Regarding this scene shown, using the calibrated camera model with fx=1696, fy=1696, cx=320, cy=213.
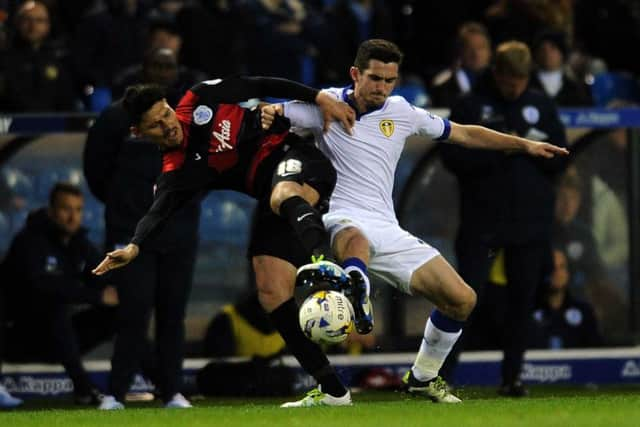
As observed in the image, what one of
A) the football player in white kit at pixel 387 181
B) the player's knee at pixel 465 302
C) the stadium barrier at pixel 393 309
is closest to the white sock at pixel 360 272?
the football player in white kit at pixel 387 181

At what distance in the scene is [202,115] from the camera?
31.6 feet

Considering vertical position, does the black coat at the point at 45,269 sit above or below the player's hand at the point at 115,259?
below

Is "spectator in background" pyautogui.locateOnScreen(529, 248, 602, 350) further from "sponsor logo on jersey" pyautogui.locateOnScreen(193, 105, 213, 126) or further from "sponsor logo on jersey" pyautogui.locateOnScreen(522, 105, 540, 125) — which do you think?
"sponsor logo on jersey" pyautogui.locateOnScreen(193, 105, 213, 126)

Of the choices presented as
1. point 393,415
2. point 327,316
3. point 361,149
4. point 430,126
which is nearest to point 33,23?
point 361,149

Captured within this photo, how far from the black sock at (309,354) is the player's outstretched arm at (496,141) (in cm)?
146

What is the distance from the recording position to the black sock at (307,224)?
874 centimetres

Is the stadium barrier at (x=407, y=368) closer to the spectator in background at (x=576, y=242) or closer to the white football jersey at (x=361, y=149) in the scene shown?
the spectator in background at (x=576, y=242)

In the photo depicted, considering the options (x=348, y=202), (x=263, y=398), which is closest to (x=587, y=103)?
(x=263, y=398)

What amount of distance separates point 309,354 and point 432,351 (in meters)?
0.81

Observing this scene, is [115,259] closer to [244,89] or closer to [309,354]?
[309,354]

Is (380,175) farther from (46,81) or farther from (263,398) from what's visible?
(46,81)

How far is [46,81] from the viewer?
1306 cm

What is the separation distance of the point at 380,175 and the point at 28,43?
450 cm

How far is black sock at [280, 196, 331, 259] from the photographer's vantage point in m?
8.74
